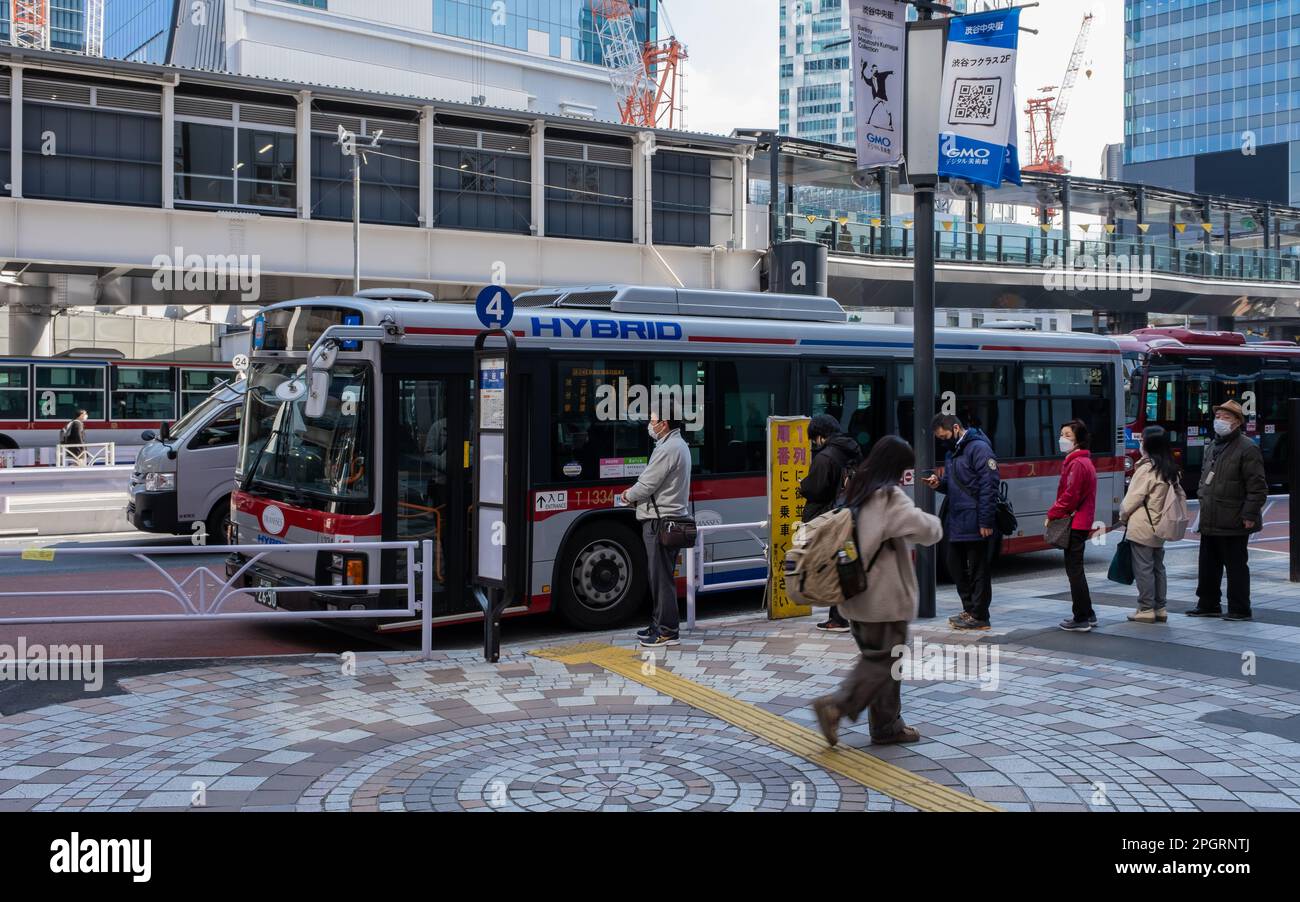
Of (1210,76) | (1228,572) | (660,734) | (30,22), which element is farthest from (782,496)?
Answer: (30,22)

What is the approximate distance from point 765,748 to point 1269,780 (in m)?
2.56

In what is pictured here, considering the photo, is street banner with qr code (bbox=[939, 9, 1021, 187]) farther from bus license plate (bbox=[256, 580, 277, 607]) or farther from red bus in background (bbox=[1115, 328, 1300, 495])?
red bus in background (bbox=[1115, 328, 1300, 495])

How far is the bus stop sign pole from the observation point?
860 centimetres

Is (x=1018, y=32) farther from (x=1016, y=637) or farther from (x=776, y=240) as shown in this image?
(x=776, y=240)

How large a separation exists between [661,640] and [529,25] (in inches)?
2870

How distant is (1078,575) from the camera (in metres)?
9.93

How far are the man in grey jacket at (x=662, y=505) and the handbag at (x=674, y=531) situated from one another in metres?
0.03

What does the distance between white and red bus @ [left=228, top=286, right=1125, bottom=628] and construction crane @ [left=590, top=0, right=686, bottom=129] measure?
69502 mm

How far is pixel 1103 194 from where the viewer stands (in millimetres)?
42469

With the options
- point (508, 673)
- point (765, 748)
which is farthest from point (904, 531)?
point (508, 673)
